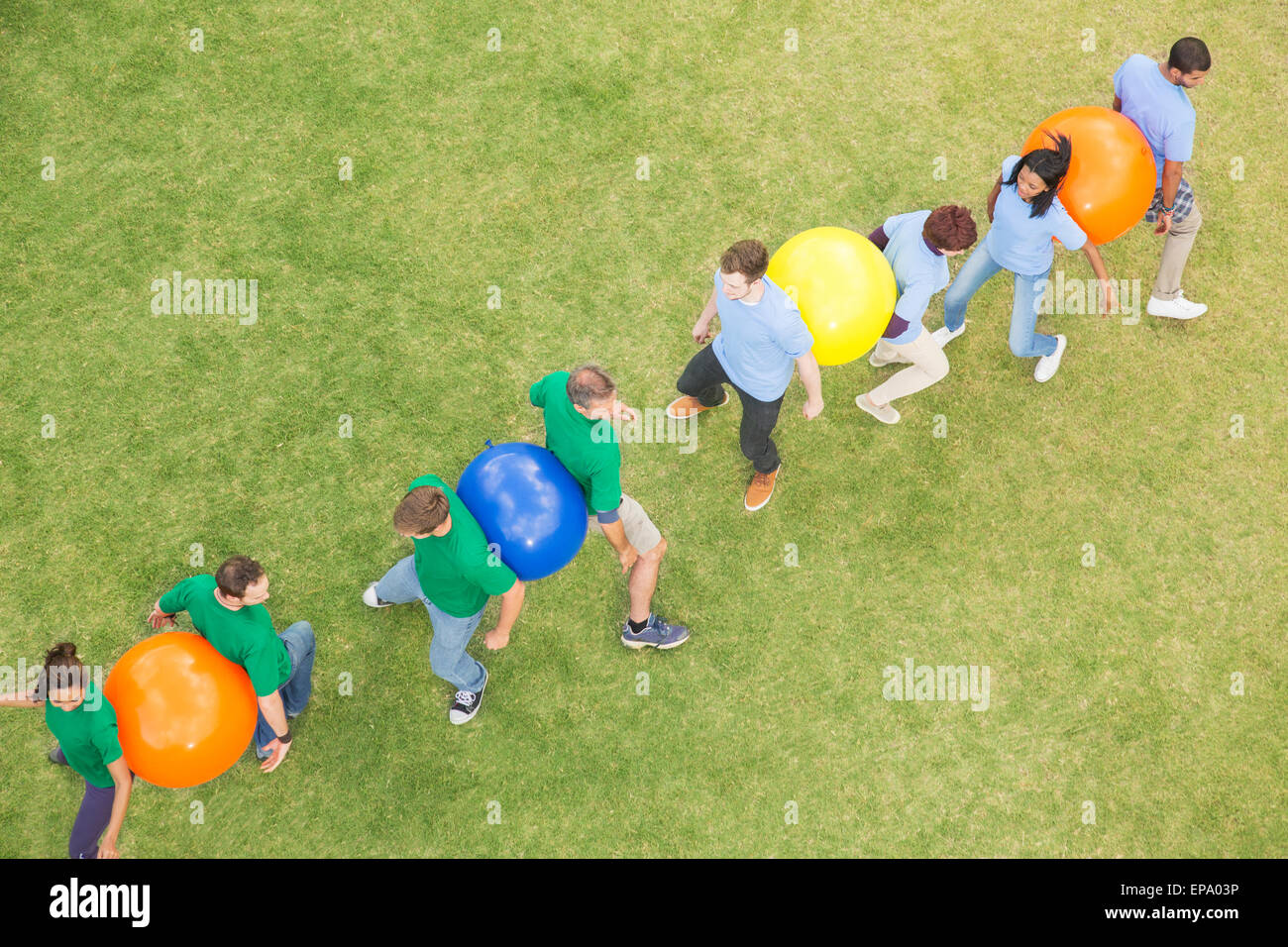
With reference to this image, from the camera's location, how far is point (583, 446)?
515cm

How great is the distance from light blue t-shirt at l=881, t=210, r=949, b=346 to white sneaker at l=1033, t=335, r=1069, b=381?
1.73 meters

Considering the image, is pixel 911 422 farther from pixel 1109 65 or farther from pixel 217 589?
pixel 217 589

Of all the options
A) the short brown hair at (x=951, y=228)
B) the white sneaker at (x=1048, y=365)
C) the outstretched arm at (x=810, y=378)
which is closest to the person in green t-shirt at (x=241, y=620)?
the outstretched arm at (x=810, y=378)

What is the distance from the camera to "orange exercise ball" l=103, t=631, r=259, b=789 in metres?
4.86

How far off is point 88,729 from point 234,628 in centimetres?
87

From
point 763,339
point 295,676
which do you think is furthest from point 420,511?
point 763,339

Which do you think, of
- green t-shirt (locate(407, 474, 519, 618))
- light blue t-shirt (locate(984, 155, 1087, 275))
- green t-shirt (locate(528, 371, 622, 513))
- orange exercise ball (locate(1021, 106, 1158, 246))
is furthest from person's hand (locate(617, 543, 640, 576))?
orange exercise ball (locate(1021, 106, 1158, 246))

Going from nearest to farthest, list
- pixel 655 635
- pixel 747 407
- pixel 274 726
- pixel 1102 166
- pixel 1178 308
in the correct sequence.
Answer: pixel 274 726
pixel 1102 166
pixel 747 407
pixel 655 635
pixel 1178 308

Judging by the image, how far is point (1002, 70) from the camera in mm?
8188

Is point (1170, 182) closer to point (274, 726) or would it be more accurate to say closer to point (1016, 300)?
point (1016, 300)

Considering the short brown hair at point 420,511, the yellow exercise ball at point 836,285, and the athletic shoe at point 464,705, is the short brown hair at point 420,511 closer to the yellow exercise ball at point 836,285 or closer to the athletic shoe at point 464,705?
the athletic shoe at point 464,705

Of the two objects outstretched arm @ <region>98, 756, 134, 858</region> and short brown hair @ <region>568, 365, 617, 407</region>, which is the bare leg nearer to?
short brown hair @ <region>568, 365, 617, 407</region>

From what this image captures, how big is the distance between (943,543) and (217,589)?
16.2ft
